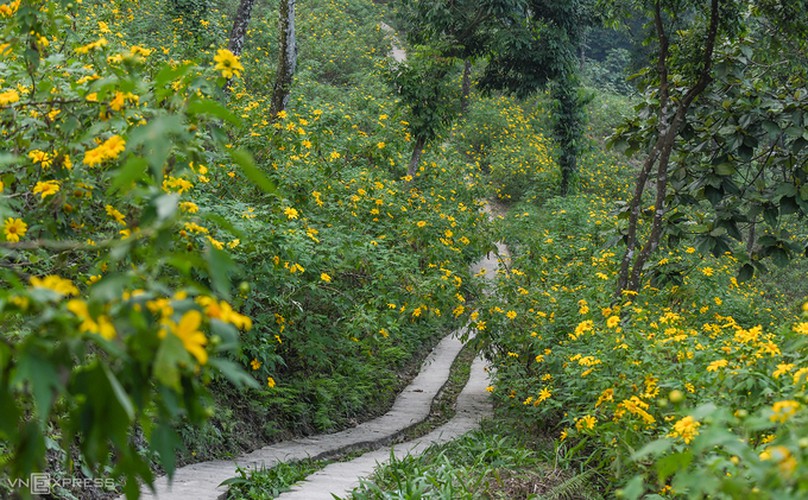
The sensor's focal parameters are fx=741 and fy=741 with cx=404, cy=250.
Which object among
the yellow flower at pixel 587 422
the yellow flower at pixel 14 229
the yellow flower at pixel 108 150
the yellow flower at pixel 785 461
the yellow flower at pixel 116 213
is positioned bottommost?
the yellow flower at pixel 587 422

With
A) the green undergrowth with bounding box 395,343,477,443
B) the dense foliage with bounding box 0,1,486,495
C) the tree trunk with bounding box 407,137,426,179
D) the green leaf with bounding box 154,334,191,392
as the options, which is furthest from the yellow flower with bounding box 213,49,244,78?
the tree trunk with bounding box 407,137,426,179

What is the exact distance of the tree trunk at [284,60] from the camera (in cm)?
849

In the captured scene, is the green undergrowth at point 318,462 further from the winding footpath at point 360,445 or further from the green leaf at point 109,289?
the green leaf at point 109,289

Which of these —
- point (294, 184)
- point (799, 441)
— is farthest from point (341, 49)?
point (799, 441)

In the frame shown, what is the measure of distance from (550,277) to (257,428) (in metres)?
5.00

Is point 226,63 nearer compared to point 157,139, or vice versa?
point 157,139

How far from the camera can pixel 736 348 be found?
Result: 12.7 ft

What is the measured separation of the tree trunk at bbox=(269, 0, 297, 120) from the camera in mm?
8492

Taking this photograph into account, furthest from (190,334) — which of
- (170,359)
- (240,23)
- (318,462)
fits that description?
(240,23)

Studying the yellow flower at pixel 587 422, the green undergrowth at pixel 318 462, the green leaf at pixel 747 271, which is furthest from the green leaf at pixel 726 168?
the green undergrowth at pixel 318 462

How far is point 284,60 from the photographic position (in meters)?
8.48

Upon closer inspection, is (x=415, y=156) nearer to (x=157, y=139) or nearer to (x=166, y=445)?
(x=157, y=139)

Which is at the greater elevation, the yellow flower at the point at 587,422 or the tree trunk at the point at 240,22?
the tree trunk at the point at 240,22

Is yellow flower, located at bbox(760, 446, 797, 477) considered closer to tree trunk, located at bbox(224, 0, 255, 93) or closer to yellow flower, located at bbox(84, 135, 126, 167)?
yellow flower, located at bbox(84, 135, 126, 167)
